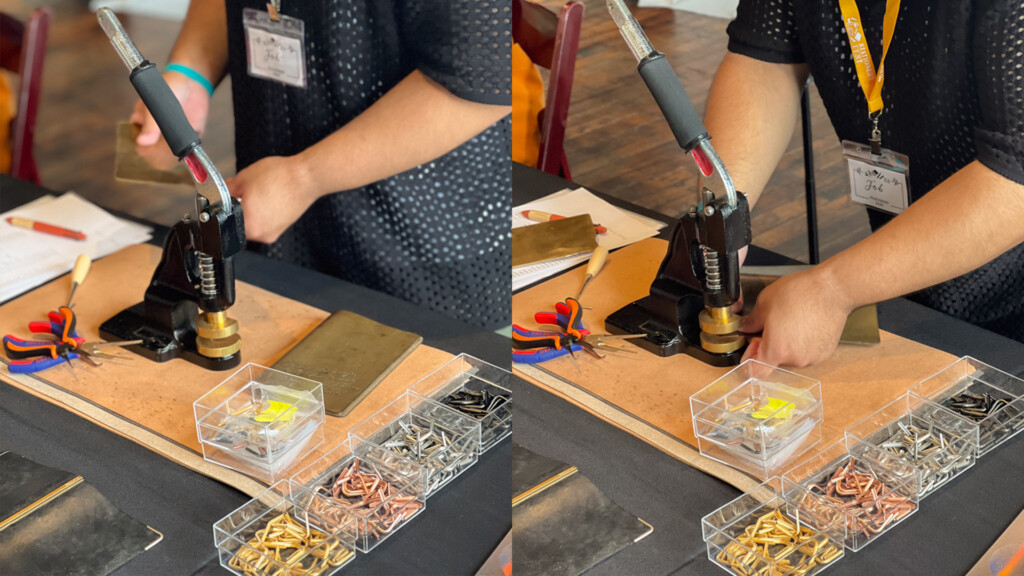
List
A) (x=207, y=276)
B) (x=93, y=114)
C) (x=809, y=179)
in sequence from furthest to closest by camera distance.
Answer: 1. (x=93, y=114)
2. (x=809, y=179)
3. (x=207, y=276)

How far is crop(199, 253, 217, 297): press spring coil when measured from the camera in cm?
90

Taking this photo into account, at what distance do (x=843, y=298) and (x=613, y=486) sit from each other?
31 centimetres

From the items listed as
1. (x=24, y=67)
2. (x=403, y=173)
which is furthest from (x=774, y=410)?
(x=24, y=67)

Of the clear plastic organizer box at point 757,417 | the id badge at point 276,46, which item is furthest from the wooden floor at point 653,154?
the id badge at point 276,46

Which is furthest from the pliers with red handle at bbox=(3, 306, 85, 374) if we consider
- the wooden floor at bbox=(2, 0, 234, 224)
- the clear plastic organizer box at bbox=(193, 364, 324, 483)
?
the wooden floor at bbox=(2, 0, 234, 224)

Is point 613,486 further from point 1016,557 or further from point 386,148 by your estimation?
point 386,148

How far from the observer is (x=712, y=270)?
796 mm

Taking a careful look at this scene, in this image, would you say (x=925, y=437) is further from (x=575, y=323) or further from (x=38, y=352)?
(x=38, y=352)

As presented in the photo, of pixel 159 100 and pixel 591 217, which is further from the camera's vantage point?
pixel 591 217

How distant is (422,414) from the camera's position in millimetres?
890

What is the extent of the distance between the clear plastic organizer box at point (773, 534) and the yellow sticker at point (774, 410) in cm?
7

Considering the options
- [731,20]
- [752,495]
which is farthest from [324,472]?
[731,20]

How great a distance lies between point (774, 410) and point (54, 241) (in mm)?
1024

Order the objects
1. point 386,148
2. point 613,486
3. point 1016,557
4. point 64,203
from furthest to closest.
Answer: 1. point 64,203
2. point 386,148
3. point 613,486
4. point 1016,557
